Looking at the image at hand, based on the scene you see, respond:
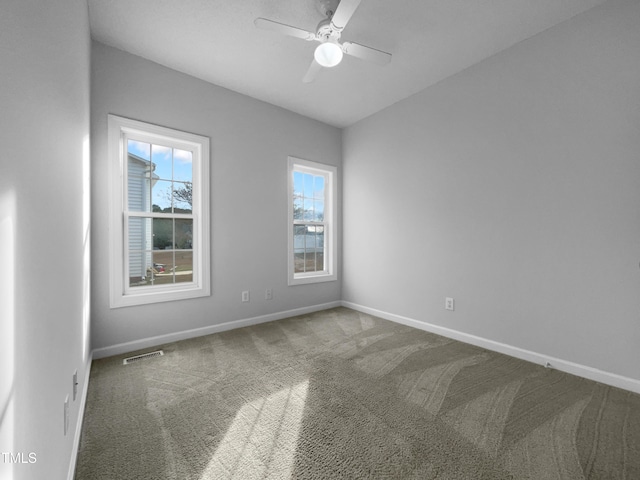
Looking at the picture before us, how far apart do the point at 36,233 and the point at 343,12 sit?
79.7 inches

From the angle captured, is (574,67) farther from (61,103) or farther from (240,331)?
(240,331)

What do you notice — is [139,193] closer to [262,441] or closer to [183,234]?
[183,234]

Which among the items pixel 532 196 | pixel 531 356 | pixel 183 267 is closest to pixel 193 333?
pixel 183 267

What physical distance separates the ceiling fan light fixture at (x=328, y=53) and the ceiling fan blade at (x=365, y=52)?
117 mm

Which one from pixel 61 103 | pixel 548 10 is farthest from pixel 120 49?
pixel 548 10

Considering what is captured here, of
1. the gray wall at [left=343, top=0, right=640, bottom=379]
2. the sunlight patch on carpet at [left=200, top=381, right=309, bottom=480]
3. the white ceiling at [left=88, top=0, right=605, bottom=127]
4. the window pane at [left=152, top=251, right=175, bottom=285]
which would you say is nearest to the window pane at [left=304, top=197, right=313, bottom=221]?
the gray wall at [left=343, top=0, right=640, bottom=379]

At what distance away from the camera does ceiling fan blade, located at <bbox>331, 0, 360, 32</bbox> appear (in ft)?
5.65

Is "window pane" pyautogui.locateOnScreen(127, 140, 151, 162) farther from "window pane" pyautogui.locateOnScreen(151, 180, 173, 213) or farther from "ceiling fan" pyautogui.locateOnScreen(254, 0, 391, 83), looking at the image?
"ceiling fan" pyautogui.locateOnScreen(254, 0, 391, 83)

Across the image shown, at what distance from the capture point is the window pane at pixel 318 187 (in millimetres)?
4261

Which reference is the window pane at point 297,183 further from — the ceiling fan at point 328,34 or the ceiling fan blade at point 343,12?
the ceiling fan blade at point 343,12

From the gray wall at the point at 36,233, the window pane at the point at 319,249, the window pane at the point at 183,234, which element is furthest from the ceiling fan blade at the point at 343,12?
the window pane at the point at 319,249

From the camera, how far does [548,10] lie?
215 centimetres

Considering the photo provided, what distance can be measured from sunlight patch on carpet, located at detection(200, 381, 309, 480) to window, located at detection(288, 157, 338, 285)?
204 cm

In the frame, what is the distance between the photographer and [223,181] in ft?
10.5
